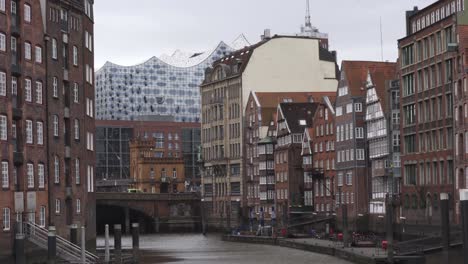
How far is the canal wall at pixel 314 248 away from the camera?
79488 millimetres

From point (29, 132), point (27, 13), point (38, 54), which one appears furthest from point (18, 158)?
point (27, 13)

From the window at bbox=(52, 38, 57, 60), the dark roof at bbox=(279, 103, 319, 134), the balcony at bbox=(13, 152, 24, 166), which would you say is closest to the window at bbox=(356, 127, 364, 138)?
the dark roof at bbox=(279, 103, 319, 134)

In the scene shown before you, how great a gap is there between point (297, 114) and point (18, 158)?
3124 inches

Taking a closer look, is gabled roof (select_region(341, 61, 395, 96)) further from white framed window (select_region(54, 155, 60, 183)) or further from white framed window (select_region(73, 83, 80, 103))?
white framed window (select_region(54, 155, 60, 183))

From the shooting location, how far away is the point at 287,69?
172 m

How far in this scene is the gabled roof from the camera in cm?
12662

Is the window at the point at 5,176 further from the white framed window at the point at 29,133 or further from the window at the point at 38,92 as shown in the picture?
the window at the point at 38,92

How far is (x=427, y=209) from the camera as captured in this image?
103125 millimetres

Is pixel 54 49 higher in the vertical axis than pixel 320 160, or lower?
higher

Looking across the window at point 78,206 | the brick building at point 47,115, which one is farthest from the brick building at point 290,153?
the window at point 78,206

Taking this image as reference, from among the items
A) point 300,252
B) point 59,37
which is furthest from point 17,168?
point 300,252

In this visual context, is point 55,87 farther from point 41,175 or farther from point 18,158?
point 18,158

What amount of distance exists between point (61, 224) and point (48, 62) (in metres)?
11.4

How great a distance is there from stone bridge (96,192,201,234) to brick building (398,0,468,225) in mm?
63612
